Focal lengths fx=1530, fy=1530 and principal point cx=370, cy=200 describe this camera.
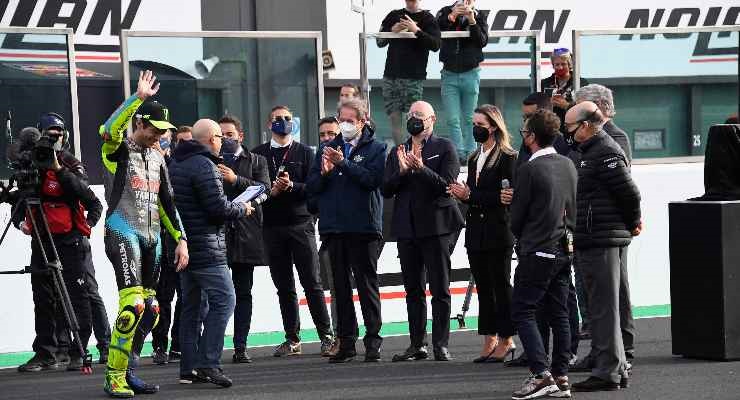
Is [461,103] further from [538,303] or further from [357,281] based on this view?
[538,303]

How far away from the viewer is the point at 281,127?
463 inches

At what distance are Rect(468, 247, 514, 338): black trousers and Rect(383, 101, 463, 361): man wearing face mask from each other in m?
0.27

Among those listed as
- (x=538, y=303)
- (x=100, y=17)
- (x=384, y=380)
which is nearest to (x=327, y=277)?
(x=384, y=380)

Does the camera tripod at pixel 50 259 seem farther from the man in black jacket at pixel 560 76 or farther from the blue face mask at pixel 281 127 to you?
the man in black jacket at pixel 560 76

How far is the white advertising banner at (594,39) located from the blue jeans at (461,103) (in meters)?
0.14

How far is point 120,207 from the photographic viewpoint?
374 inches

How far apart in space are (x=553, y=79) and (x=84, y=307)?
4.59 meters

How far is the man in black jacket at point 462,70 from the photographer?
13328 mm

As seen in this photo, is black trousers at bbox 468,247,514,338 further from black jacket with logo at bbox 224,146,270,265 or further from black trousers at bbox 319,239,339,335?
black jacket with logo at bbox 224,146,270,265

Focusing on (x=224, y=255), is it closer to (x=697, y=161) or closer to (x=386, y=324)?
(x=386, y=324)

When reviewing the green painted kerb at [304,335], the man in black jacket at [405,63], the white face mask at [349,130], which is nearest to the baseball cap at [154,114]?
the white face mask at [349,130]

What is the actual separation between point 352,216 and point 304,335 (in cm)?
232

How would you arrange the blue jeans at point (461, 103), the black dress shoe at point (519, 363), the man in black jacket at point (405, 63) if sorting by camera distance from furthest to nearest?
the blue jeans at point (461, 103) → the man in black jacket at point (405, 63) → the black dress shoe at point (519, 363)

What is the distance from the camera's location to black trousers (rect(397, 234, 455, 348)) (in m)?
11.0
